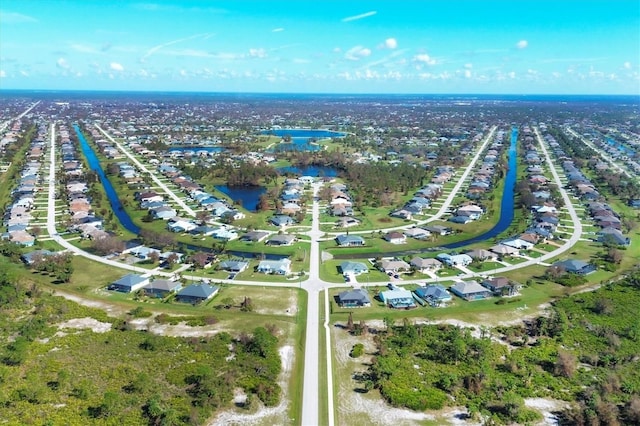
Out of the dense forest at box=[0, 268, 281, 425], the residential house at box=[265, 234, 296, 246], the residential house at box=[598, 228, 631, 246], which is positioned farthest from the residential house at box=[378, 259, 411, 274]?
the residential house at box=[598, 228, 631, 246]

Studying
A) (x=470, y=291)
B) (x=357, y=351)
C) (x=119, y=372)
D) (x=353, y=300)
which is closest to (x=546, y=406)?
(x=357, y=351)

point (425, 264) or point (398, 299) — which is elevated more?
point (425, 264)

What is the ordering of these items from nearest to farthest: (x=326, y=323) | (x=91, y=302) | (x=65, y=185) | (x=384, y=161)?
(x=326, y=323) < (x=91, y=302) < (x=65, y=185) < (x=384, y=161)

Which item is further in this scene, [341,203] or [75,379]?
[341,203]

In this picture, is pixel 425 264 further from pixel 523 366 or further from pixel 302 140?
pixel 302 140

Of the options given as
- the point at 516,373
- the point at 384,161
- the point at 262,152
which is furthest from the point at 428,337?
the point at 262,152

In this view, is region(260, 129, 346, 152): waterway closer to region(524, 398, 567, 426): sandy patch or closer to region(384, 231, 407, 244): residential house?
region(384, 231, 407, 244): residential house

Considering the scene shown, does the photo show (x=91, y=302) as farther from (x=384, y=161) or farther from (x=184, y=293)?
(x=384, y=161)

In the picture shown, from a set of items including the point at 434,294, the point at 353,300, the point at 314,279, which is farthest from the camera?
the point at 314,279

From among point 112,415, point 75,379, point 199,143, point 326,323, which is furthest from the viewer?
point 199,143
